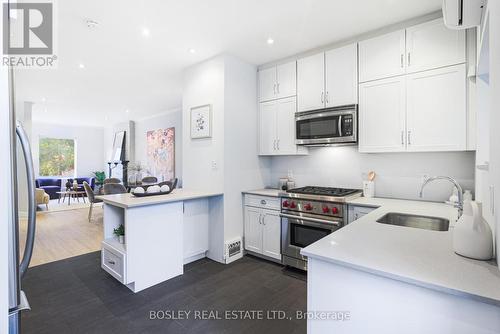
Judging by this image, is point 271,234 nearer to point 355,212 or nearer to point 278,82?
point 355,212

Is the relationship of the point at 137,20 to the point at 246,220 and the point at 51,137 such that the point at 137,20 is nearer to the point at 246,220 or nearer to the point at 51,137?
the point at 246,220

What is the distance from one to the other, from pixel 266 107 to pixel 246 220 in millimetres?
1625

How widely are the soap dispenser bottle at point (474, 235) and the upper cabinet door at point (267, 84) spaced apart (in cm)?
274

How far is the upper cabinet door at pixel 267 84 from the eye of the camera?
11.4 feet

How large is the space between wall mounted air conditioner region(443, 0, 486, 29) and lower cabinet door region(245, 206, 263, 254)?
2.56 meters

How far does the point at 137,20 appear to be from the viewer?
247 cm

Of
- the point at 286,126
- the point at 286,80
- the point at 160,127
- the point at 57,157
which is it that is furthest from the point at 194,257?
the point at 57,157

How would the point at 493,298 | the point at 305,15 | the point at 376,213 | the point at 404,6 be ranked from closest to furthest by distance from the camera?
1. the point at 493,298
2. the point at 376,213
3. the point at 404,6
4. the point at 305,15

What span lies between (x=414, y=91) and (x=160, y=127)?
21.9 feet

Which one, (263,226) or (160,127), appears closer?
(263,226)

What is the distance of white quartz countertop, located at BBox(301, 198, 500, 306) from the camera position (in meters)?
0.86

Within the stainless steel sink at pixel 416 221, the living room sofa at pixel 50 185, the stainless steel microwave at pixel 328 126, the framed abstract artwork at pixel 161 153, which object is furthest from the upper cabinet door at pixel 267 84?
the living room sofa at pixel 50 185

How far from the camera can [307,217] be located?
2814mm

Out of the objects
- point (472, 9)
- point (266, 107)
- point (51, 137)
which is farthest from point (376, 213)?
point (51, 137)
